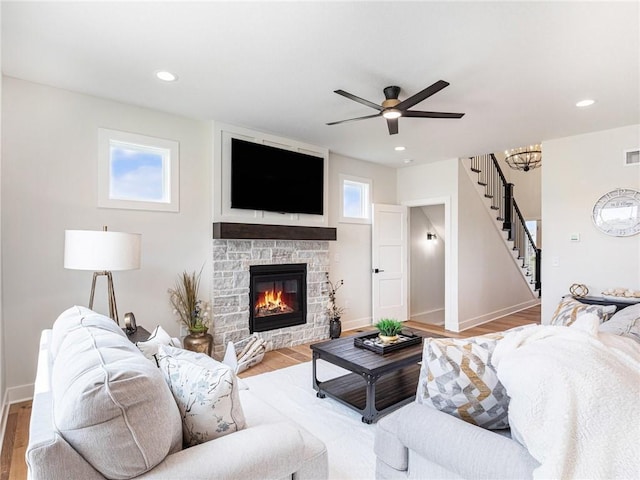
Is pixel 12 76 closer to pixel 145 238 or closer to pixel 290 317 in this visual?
pixel 145 238

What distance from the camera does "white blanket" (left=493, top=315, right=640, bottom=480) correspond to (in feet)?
3.47

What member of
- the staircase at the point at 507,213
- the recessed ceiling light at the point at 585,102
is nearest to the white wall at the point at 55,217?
the recessed ceiling light at the point at 585,102

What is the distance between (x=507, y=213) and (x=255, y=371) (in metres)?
5.90

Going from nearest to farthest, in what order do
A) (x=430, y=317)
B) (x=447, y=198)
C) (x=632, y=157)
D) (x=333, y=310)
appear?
(x=632, y=157), (x=333, y=310), (x=447, y=198), (x=430, y=317)

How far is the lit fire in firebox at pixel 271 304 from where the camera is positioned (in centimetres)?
454

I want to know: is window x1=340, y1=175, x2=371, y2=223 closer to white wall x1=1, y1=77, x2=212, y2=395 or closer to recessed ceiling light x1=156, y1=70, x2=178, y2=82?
white wall x1=1, y1=77, x2=212, y2=395

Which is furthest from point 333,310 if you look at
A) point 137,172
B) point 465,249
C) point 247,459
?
point 247,459

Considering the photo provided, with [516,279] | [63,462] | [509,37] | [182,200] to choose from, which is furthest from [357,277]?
[63,462]

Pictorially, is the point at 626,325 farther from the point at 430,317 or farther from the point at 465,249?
the point at 430,317

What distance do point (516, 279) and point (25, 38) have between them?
25.3 feet

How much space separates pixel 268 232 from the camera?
4.36m

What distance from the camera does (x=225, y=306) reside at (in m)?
4.16

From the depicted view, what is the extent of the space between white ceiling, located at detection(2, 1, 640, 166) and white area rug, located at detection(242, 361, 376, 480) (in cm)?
259

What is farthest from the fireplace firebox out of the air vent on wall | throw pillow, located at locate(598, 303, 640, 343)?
the air vent on wall
